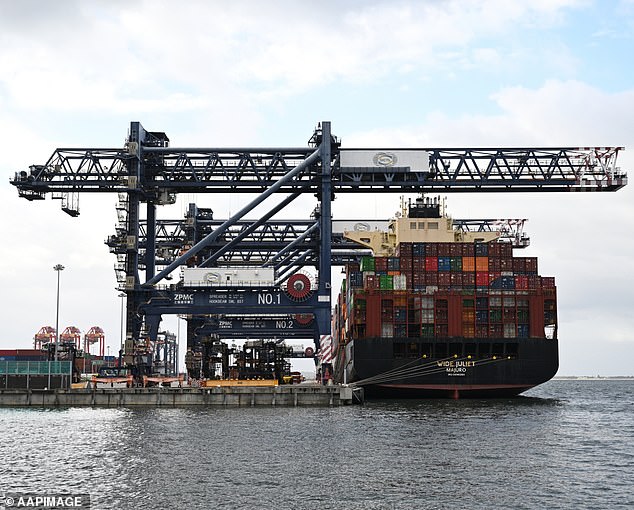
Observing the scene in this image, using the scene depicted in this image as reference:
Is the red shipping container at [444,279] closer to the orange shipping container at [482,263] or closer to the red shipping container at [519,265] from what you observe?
the orange shipping container at [482,263]

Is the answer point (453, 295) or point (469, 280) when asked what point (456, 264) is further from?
point (453, 295)

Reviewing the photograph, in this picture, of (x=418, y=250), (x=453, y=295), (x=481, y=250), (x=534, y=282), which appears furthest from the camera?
(x=418, y=250)

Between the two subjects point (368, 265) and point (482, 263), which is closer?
point (482, 263)

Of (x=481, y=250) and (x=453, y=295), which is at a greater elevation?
(x=481, y=250)

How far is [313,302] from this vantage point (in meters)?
77.6

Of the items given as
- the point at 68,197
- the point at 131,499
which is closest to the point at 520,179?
the point at 68,197

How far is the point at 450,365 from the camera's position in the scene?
7688 cm

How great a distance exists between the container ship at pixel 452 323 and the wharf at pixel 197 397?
6.80 meters

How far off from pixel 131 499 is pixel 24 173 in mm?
53303

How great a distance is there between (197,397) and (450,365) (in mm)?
22494

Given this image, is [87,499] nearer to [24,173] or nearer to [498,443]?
[498,443]

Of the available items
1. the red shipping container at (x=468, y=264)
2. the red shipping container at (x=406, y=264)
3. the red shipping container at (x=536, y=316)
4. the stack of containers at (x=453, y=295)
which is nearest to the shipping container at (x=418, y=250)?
the stack of containers at (x=453, y=295)

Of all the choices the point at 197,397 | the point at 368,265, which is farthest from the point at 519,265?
the point at 197,397

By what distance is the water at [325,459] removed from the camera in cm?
3116
